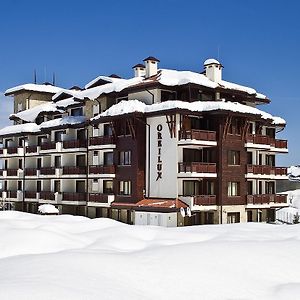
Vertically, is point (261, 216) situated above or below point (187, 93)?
below

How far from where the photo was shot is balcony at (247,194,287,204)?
1874 inches

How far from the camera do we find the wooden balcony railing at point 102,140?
49.6 metres


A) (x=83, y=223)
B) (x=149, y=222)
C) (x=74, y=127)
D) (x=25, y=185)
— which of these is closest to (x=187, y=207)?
(x=149, y=222)

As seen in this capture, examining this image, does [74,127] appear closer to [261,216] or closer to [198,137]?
[198,137]

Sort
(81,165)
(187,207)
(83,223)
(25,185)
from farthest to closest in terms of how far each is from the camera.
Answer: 1. (25,185)
2. (81,165)
3. (187,207)
4. (83,223)

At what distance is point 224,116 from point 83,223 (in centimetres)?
1855

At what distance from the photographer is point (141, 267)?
723 inches

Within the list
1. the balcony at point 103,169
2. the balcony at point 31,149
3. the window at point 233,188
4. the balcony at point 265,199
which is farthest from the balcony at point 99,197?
the balcony at point 31,149

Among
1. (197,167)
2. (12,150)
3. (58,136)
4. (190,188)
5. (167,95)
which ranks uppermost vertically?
(167,95)

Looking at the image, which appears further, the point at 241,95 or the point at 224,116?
the point at 241,95

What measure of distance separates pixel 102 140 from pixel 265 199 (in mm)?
15915

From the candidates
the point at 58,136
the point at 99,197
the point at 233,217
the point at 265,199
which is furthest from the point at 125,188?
the point at 58,136

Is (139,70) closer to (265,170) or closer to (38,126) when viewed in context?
(38,126)

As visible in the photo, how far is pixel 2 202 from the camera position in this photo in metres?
65.4
